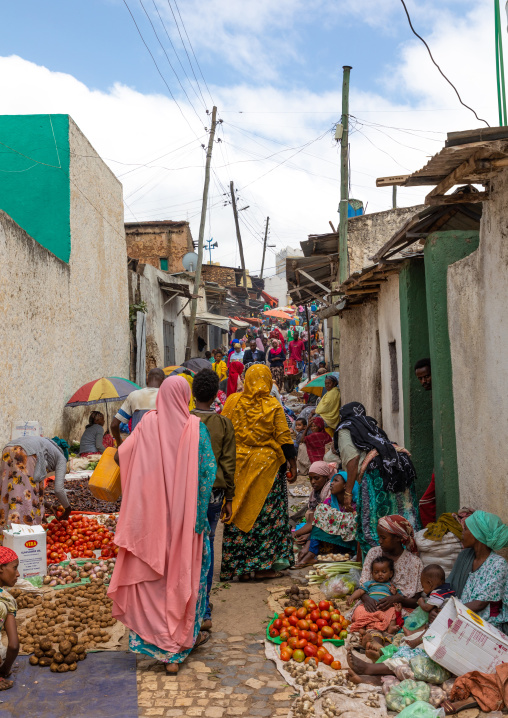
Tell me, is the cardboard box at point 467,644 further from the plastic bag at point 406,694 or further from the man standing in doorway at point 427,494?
the man standing in doorway at point 427,494

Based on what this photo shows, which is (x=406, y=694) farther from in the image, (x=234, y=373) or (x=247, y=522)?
(x=234, y=373)

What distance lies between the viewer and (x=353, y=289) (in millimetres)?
9453

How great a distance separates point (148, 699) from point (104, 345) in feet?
36.5

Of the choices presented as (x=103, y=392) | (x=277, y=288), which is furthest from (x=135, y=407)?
(x=277, y=288)

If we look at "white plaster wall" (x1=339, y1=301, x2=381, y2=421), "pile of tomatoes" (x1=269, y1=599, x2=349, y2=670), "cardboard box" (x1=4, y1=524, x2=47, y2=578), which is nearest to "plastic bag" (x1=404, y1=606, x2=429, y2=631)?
"pile of tomatoes" (x1=269, y1=599, x2=349, y2=670)

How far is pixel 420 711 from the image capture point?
3.40m

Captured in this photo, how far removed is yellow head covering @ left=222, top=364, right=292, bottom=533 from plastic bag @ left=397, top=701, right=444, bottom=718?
253 cm

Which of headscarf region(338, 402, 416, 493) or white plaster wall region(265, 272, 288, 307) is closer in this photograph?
headscarf region(338, 402, 416, 493)

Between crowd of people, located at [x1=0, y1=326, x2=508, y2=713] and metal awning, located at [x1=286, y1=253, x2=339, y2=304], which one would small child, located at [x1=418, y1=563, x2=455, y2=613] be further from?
metal awning, located at [x1=286, y1=253, x2=339, y2=304]

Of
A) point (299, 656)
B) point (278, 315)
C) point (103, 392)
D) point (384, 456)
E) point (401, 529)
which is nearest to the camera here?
point (299, 656)

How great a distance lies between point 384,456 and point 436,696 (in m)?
2.17

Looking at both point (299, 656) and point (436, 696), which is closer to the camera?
point (436, 696)

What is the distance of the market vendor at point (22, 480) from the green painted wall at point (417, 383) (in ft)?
11.7

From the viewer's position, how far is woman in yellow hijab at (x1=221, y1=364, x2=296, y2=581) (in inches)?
231
